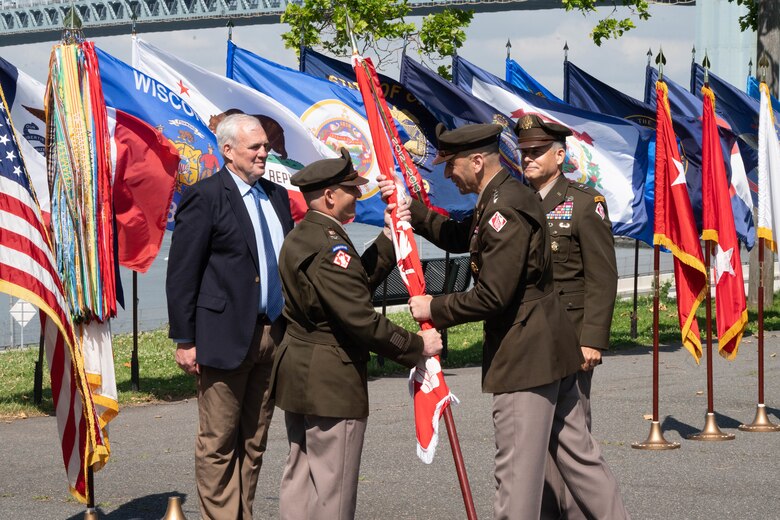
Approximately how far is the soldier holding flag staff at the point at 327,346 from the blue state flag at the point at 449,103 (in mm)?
6690

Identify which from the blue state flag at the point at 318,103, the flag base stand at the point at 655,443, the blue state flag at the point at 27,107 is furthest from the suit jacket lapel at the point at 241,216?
the blue state flag at the point at 318,103

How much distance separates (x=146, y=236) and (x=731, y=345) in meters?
4.45

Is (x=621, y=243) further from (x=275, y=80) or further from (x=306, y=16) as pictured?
(x=275, y=80)

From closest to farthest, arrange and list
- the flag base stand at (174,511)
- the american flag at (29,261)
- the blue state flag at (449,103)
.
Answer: the american flag at (29,261)
the flag base stand at (174,511)
the blue state flag at (449,103)

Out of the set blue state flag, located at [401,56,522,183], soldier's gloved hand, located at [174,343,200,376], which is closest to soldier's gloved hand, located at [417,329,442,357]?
soldier's gloved hand, located at [174,343,200,376]

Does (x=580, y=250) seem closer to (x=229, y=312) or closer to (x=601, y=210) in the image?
(x=601, y=210)

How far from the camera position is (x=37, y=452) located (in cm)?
778

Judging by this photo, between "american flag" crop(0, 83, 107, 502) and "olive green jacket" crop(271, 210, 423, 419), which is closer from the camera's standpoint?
"olive green jacket" crop(271, 210, 423, 419)

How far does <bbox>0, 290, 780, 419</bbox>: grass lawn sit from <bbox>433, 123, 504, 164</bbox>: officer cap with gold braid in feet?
17.4

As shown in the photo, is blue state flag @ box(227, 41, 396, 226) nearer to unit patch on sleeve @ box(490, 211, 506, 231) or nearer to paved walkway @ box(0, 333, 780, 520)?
paved walkway @ box(0, 333, 780, 520)

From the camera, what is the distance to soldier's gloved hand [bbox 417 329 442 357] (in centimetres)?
495

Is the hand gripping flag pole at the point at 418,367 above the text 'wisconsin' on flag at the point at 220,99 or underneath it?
underneath

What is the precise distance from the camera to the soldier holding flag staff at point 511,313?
15.8ft

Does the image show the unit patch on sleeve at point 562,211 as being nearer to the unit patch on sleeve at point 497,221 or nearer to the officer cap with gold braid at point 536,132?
the officer cap with gold braid at point 536,132
